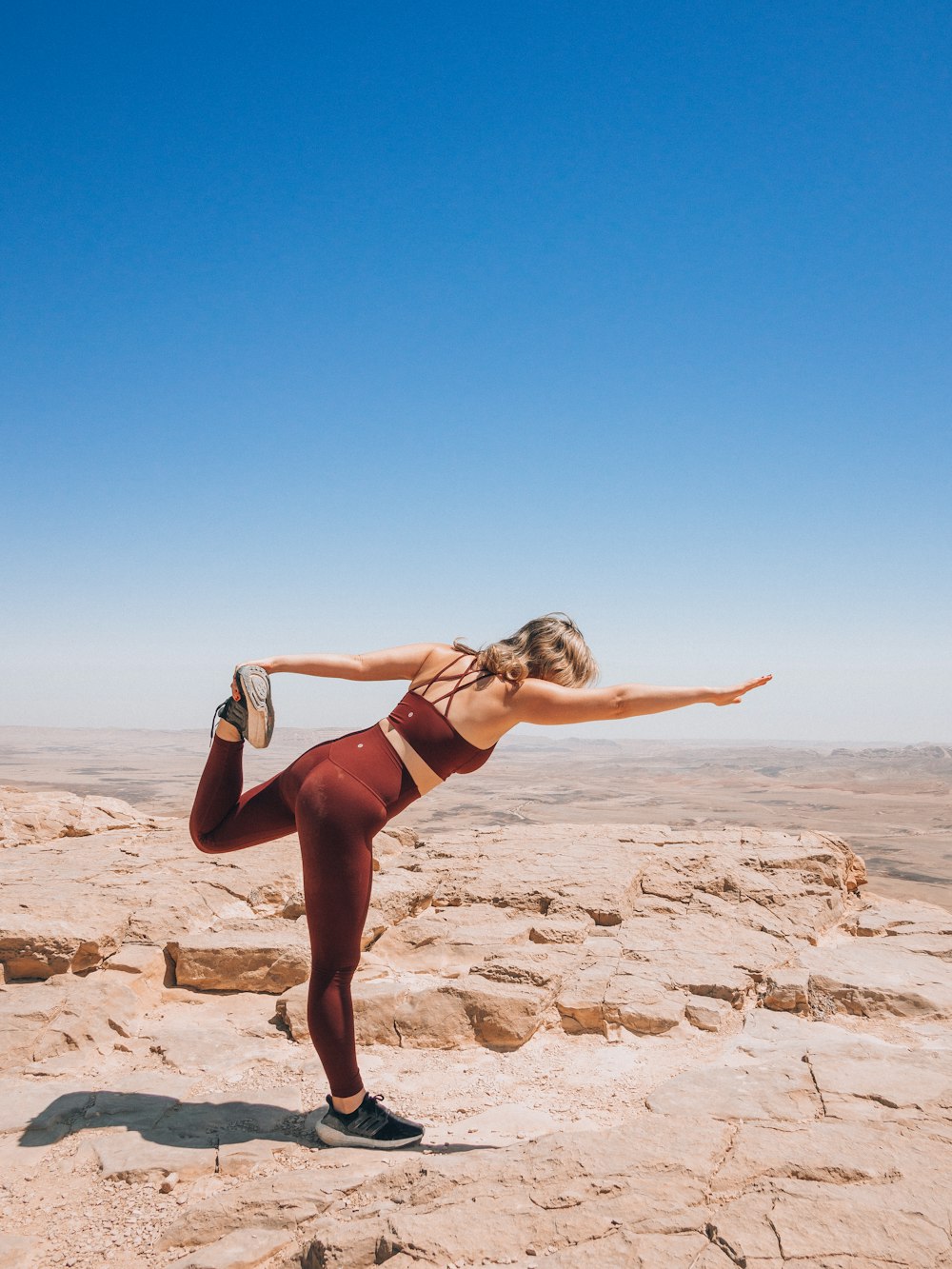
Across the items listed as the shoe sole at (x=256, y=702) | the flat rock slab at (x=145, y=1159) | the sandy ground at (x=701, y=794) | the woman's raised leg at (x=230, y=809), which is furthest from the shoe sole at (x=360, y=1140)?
the sandy ground at (x=701, y=794)

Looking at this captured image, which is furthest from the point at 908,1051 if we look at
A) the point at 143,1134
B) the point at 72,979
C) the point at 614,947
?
the point at 72,979

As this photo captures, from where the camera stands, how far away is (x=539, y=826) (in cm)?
771

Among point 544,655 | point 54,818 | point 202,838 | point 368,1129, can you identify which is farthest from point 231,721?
point 54,818

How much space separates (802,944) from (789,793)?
41.0m

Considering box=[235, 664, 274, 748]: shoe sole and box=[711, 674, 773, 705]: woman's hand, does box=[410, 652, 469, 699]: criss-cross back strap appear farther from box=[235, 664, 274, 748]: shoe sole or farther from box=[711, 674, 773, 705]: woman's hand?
box=[711, 674, 773, 705]: woman's hand

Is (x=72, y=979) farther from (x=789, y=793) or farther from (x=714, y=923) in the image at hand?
(x=789, y=793)

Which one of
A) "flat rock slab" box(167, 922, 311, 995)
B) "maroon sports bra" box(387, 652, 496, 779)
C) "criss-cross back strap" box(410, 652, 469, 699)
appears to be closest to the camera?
"maroon sports bra" box(387, 652, 496, 779)

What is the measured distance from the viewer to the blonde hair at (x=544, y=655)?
3059 mm

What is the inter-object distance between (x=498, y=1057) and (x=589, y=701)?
7.06 ft

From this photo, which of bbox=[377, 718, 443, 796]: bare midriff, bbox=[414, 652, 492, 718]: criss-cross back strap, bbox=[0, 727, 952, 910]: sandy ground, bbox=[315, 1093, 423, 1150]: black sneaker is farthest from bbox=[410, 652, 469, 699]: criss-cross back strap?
bbox=[0, 727, 952, 910]: sandy ground

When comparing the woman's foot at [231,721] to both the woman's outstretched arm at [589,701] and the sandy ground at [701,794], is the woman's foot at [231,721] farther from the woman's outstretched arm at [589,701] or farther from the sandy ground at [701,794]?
the sandy ground at [701,794]

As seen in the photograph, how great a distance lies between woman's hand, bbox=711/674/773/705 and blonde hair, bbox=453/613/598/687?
1.59 feet

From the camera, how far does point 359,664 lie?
322 cm

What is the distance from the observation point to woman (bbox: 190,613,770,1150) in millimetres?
2898
